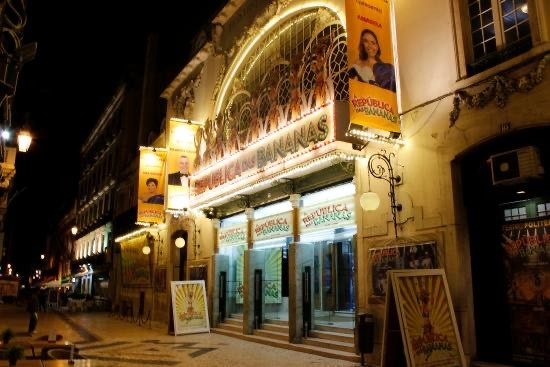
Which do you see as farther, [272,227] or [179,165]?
[179,165]

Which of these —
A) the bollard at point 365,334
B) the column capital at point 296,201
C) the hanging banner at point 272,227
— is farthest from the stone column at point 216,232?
the bollard at point 365,334

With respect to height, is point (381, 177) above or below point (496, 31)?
below

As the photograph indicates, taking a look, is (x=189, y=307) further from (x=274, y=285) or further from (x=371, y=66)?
(x=371, y=66)

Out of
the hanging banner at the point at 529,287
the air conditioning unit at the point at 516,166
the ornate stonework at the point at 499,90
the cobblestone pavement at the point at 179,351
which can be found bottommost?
the cobblestone pavement at the point at 179,351

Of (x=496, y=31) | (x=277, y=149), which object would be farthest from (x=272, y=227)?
(x=496, y=31)

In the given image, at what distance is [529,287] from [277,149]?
686cm

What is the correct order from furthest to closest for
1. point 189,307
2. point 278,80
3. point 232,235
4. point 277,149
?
point 232,235
point 189,307
point 278,80
point 277,149

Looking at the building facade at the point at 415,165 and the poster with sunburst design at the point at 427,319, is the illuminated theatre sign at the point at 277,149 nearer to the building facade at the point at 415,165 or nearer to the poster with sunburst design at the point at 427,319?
the building facade at the point at 415,165

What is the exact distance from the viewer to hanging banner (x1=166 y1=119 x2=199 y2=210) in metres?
18.3

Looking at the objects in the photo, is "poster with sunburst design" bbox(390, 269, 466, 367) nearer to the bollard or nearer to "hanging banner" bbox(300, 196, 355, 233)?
the bollard

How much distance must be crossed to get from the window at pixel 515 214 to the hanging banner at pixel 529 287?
13 centimetres

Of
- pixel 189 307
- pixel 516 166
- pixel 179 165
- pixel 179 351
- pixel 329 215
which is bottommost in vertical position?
pixel 179 351

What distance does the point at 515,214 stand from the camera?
7.80 meters

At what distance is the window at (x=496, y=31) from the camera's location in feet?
25.5
